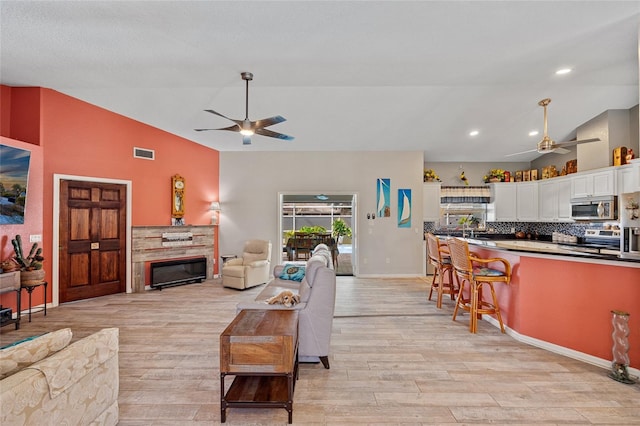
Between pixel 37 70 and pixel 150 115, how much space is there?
1.59m

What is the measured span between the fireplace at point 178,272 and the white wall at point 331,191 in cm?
85

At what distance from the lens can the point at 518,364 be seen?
268 centimetres

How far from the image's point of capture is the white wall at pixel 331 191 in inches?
258

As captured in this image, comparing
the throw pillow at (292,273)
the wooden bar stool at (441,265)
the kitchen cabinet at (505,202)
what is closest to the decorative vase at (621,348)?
the wooden bar stool at (441,265)

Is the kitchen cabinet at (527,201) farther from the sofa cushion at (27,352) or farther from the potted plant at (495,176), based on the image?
the sofa cushion at (27,352)

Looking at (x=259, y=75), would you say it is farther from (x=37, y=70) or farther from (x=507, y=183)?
(x=507, y=183)

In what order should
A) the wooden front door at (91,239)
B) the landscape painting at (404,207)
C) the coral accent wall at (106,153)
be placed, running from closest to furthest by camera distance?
the coral accent wall at (106,153)
the wooden front door at (91,239)
the landscape painting at (404,207)

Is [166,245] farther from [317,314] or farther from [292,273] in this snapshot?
[317,314]

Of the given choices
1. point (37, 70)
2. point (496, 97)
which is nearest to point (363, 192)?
point (496, 97)

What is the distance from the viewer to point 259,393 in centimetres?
202

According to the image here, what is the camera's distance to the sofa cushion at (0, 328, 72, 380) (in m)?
1.35

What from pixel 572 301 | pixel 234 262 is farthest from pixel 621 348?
pixel 234 262

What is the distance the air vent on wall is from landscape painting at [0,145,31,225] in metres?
1.53

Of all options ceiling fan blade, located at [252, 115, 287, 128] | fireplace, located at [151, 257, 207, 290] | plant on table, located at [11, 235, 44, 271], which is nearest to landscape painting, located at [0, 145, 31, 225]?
plant on table, located at [11, 235, 44, 271]
